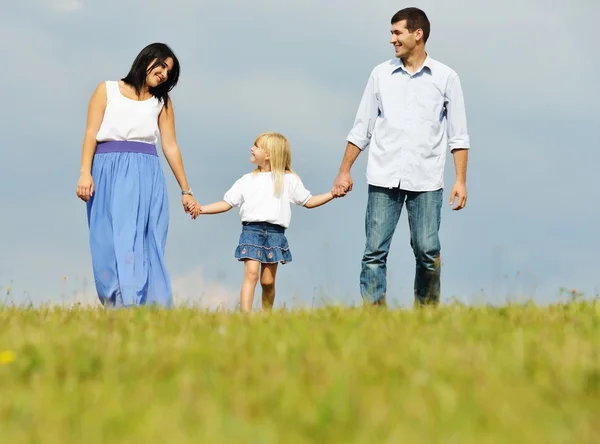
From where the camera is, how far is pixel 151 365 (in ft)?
14.6

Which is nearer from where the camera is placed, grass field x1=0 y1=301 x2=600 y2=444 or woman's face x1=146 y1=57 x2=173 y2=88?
grass field x1=0 y1=301 x2=600 y2=444

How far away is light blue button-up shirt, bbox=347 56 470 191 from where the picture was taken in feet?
27.7

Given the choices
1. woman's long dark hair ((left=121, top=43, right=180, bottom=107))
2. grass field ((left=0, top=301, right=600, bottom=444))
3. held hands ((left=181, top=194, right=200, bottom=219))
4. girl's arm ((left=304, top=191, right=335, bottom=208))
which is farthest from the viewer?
girl's arm ((left=304, top=191, right=335, bottom=208))

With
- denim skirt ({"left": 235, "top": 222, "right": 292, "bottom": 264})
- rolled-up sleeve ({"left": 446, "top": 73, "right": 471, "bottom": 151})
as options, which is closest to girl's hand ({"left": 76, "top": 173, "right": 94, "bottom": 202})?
denim skirt ({"left": 235, "top": 222, "right": 292, "bottom": 264})

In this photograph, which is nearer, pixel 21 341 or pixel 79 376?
pixel 79 376

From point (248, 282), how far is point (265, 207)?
876 mm

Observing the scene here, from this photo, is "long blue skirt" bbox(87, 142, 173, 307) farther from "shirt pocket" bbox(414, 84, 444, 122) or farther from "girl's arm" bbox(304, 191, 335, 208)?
"shirt pocket" bbox(414, 84, 444, 122)

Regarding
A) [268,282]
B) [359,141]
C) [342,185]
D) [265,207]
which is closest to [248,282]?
[268,282]

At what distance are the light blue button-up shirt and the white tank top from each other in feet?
6.50

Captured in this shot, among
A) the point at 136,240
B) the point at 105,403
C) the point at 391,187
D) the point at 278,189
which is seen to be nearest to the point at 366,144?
the point at 391,187

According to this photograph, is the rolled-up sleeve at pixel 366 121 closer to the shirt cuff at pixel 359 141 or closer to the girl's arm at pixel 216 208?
the shirt cuff at pixel 359 141

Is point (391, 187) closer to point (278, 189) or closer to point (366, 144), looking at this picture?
point (366, 144)

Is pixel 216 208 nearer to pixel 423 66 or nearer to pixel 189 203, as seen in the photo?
pixel 189 203

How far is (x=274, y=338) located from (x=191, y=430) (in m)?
1.73
